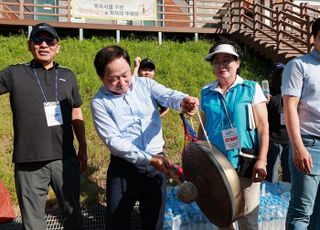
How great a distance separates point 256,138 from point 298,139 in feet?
0.84

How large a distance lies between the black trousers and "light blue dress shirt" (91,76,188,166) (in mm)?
108

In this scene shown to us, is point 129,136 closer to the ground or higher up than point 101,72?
closer to the ground

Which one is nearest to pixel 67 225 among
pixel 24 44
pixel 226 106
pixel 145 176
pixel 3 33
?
pixel 145 176

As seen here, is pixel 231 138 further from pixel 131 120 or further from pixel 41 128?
pixel 41 128

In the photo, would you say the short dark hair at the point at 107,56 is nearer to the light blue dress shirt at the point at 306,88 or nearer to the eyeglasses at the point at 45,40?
the eyeglasses at the point at 45,40

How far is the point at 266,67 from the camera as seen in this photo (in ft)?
32.5

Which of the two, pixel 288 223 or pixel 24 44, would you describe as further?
pixel 24 44

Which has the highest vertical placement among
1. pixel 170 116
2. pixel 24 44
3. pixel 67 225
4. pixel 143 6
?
pixel 143 6

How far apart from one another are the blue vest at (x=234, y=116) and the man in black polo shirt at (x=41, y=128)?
1.00 m

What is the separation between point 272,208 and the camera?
3.22 metres

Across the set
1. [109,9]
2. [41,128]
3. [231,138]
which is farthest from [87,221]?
[109,9]

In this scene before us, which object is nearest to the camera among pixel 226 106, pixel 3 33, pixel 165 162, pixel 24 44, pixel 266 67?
pixel 165 162

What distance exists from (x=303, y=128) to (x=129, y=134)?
1.11 meters

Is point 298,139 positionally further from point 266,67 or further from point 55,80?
point 266,67
